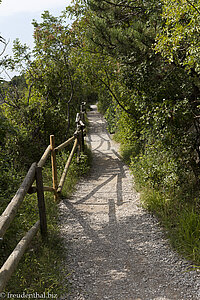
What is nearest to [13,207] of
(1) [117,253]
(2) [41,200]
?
(2) [41,200]

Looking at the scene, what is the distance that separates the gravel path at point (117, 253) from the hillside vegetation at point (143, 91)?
0.27m

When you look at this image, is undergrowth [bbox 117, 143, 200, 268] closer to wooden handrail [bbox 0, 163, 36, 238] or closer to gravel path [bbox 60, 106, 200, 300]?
gravel path [bbox 60, 106, 200, 300]

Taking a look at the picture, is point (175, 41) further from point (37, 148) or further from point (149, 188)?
point (37, 148)

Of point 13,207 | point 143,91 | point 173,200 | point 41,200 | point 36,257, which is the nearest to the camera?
point 13,207

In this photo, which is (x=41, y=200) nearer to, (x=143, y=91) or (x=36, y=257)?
(x=36, y=257)

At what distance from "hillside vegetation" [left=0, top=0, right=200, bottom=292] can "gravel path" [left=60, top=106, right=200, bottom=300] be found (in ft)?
0.87

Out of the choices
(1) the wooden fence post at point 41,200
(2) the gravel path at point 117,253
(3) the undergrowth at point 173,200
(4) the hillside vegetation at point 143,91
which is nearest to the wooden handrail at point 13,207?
(1) the wooden fence post at point 41,200

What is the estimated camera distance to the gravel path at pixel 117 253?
3.04 m

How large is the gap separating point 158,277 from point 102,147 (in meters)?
7.97

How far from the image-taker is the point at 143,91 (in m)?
5.16

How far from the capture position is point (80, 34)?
8.50 m

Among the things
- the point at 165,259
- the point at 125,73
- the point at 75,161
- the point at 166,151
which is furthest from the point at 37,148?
the point at 165,259

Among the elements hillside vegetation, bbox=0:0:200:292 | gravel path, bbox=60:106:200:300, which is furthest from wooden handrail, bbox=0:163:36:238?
gravel path, bbox=60:106:200:300

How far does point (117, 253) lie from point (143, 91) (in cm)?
296
